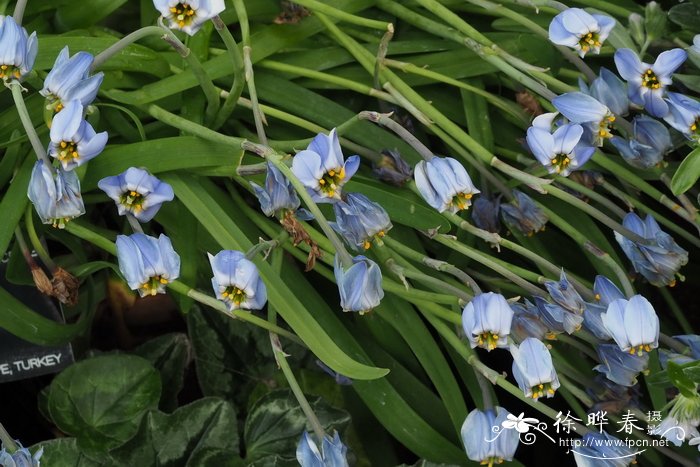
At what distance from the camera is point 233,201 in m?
1.18

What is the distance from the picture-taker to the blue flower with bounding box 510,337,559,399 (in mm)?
916

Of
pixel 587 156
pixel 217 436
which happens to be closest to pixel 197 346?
pixel 217 436

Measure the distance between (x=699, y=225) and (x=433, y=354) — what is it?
36 centimetres

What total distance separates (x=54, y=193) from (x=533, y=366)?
0.51 metres

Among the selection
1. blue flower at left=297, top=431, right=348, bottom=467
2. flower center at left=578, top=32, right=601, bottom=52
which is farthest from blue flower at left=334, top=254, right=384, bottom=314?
flower center at left=578, top=32, right=601, bottom=52

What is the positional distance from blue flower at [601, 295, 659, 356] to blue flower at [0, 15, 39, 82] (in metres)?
0.66

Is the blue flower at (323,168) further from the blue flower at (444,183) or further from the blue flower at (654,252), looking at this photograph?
the blue flower at (654,252)

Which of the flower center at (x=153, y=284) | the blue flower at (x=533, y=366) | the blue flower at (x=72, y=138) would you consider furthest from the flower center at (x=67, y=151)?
the blue flower at (x=533, y=366)

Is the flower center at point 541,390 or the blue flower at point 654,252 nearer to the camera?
the flower center at point 541,390

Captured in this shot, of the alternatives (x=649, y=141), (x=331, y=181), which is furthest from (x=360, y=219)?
(x=649, y=141)

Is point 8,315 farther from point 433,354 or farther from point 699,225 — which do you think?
point 699,225

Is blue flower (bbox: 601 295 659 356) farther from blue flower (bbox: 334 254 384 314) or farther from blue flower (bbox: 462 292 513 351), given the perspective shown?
blue flower (bbox: 334 254 384 314)

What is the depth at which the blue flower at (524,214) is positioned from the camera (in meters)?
Result: 1.12

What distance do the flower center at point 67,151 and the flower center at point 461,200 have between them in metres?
0.39
